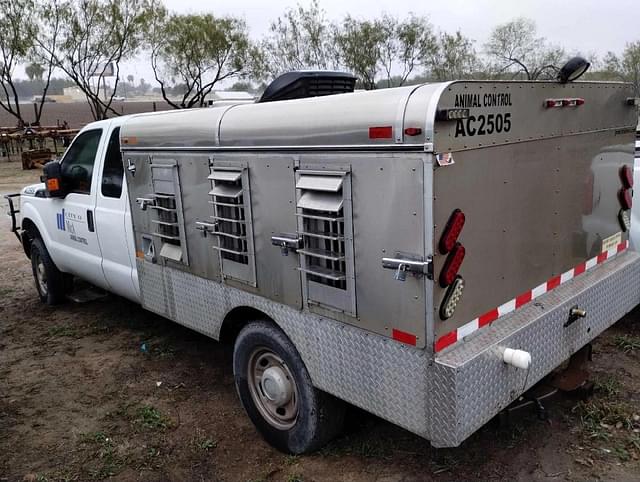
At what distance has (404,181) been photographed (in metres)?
2.80

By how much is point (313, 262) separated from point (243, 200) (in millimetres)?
661

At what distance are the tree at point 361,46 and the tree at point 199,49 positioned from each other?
4.88m

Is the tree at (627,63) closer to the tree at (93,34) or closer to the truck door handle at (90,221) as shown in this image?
the tree at (93,34)

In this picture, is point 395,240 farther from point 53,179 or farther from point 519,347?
point 53,179

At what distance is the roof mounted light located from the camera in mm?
3438

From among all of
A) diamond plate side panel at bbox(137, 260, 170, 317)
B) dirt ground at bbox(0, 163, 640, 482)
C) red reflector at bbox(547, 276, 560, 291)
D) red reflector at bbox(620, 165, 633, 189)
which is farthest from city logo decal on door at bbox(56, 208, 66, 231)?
red reflector at bbox(620, 165, 633, 189)

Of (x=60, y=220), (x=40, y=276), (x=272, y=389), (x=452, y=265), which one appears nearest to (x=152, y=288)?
(x=272, y=389)

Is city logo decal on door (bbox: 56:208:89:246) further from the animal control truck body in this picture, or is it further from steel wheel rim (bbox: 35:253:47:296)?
the animal control truck body

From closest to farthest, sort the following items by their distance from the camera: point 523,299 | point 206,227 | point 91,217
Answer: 1. point 523,299
2. point 206,227
3. point 91,217

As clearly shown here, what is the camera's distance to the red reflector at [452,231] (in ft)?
9.19

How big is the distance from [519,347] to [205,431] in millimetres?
2214

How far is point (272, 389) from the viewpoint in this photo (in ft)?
12.4

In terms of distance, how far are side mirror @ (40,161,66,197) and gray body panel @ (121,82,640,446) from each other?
7.37 feet

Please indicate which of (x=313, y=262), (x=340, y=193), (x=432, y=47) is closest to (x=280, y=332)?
(x=313, y=262)
